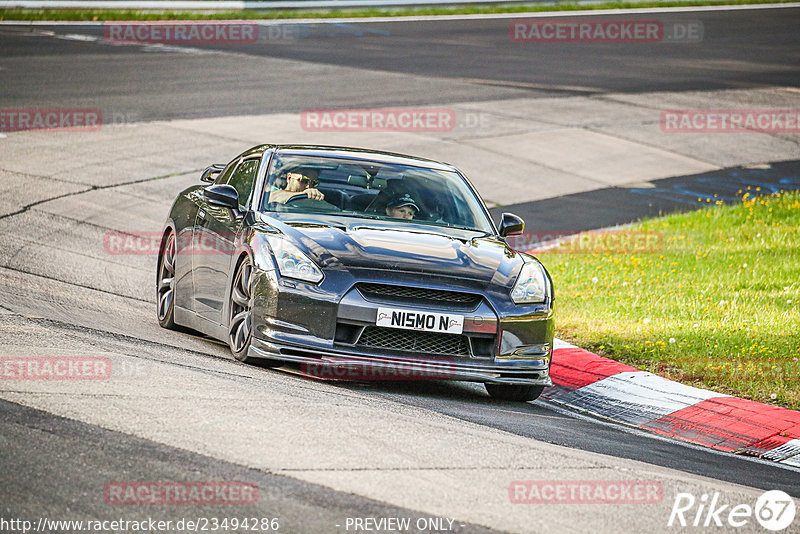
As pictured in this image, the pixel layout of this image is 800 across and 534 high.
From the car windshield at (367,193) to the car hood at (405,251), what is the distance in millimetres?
421

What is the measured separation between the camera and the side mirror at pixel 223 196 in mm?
8383

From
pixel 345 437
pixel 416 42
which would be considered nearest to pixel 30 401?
pixel 345 437

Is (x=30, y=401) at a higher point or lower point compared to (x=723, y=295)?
higher

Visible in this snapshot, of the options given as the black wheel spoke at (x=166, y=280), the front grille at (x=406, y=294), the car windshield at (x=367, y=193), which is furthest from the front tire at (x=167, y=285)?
the front grille at (x=406, y=294)

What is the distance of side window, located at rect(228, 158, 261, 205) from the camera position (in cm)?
886

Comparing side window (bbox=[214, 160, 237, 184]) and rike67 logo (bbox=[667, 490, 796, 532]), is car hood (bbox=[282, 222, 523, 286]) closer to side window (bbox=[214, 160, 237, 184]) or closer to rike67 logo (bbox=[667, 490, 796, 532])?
side window (bbox=[214, 160, 237, 184])

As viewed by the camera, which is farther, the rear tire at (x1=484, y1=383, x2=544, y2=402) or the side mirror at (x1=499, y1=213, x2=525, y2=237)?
the side mirror at (x1=499, y1=213, x2=525, y2=237)

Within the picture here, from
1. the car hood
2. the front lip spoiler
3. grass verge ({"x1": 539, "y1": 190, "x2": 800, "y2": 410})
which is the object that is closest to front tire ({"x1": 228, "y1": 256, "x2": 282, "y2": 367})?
the front lip spoiler

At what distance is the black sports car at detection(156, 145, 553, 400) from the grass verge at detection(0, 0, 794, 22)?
25201 mm

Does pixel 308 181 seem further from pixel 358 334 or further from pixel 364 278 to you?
pixel 358 334

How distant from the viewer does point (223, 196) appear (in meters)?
8.38

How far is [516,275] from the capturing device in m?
7.85

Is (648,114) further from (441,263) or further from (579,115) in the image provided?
(441,263)

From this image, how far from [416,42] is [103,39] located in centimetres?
830
